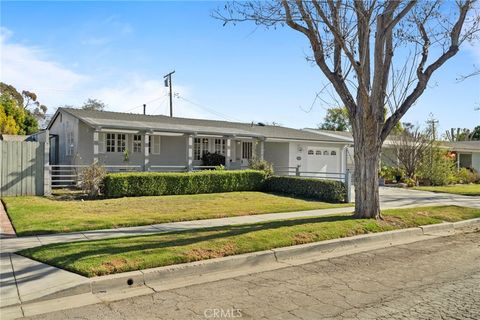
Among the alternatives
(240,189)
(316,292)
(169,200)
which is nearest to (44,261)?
(316,292)

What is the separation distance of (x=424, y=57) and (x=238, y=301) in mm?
8980

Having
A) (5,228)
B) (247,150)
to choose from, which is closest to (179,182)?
(5,228)

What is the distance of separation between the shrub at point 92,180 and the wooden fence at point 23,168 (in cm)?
129

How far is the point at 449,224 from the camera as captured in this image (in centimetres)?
1161

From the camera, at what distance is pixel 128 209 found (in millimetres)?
12883

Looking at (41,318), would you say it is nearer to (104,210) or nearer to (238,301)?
(238,301)

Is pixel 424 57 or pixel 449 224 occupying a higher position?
pixel 424 57

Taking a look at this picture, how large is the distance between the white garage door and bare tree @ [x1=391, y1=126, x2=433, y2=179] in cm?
426

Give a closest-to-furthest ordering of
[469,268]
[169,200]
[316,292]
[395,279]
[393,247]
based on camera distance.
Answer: [316,292] < [395,279] < [469,268] < [393,247] < [169,200]

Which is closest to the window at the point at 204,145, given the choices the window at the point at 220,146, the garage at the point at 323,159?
the window at the point at 220,146

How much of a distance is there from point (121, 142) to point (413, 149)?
18786mm

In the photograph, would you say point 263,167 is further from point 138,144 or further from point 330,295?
point 330,295

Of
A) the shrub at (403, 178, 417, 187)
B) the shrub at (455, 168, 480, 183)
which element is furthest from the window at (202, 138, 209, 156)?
the shrub at (455, 168, 480, 183)

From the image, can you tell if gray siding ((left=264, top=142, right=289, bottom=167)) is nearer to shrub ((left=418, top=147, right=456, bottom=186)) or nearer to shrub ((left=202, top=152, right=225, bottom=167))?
shrub ((left=202, top=152, right=225, bottom=167))
